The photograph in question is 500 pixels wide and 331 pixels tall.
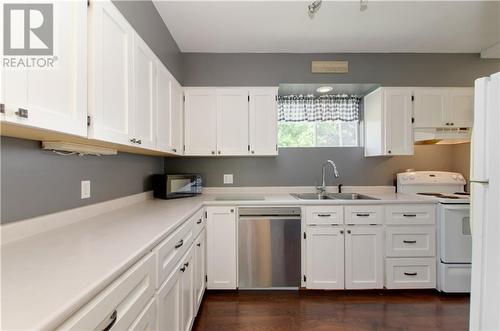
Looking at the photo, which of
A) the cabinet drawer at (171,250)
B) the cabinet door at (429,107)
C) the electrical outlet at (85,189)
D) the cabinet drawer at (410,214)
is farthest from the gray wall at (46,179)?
the cabinet door at (429,107)

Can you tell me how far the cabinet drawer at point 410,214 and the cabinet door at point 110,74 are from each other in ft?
7.95

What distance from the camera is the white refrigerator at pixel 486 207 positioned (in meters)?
1.04

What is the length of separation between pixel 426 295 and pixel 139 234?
8.99ft

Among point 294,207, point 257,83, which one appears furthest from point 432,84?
point 294,207

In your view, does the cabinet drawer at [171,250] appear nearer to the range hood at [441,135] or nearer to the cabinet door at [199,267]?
the cabinet door at [199,267]

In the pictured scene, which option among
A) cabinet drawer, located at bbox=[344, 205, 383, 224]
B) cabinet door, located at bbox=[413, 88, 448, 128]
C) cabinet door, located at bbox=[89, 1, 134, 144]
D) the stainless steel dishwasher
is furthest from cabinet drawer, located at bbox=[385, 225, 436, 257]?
cabinet door, located at bbox=[89, 1, 134, 144]

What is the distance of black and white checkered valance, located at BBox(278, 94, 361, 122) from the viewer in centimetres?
305

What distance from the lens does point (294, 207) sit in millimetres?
2307

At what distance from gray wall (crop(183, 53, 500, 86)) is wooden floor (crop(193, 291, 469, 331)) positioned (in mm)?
2364

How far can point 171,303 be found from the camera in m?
1.28

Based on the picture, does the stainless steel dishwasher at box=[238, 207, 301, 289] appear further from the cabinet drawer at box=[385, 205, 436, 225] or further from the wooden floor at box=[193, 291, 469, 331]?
the cabinet drawer at box=[385, 205, 436, 225]

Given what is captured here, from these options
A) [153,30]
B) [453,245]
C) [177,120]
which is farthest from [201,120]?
[453,245]

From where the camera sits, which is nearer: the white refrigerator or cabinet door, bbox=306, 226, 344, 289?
the white refrigerator

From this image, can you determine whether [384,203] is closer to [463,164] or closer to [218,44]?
[463,164]
